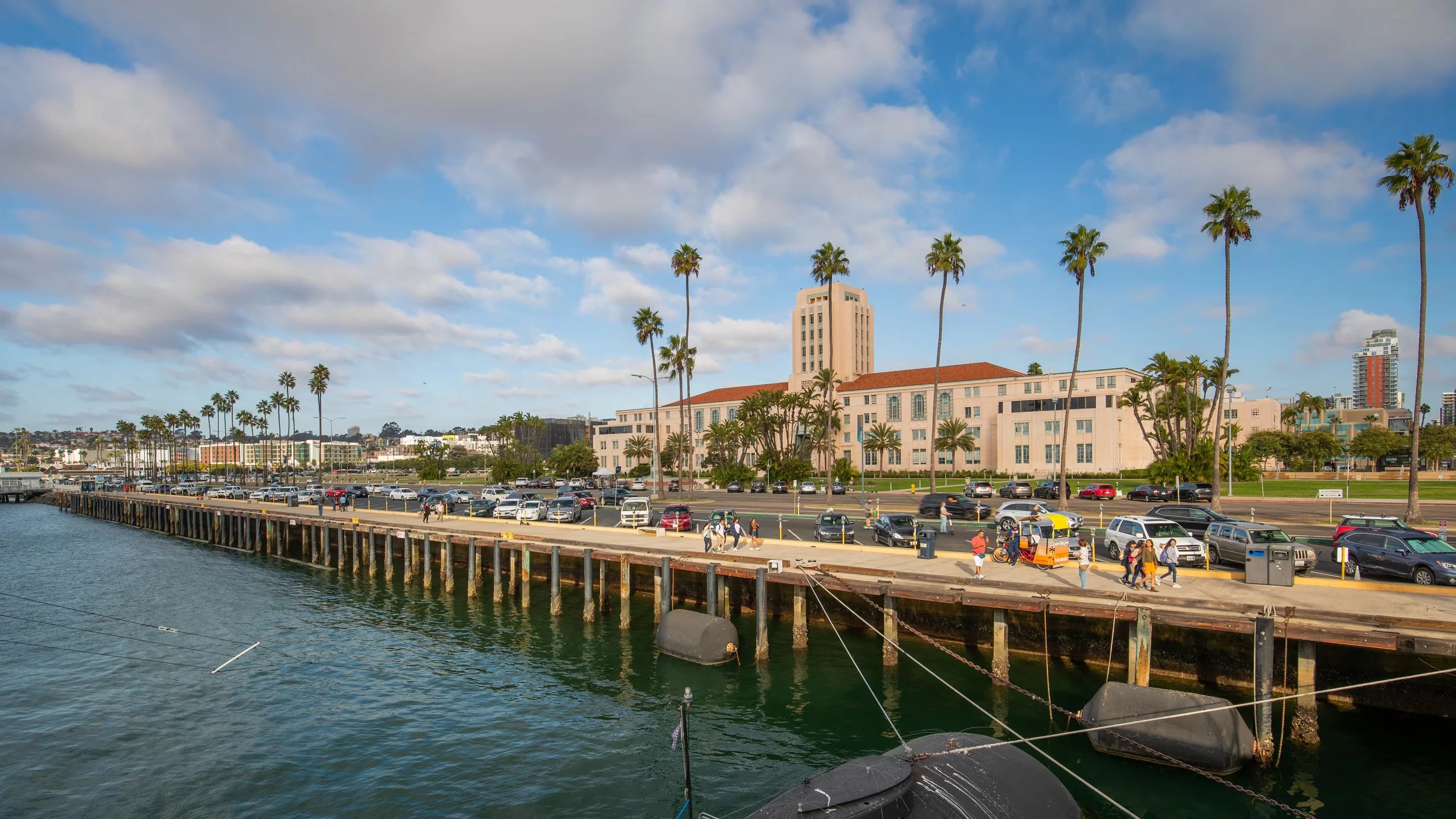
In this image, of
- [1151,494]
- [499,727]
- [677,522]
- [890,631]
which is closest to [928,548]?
[890,631]

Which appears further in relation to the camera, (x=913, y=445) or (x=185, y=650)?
(x=913, y=445)

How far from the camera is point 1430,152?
138 feet

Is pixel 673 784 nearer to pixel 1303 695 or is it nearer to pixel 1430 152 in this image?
pixel 1303 695

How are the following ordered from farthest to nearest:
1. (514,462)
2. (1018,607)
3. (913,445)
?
(514,462), (913,445), (1018,607)

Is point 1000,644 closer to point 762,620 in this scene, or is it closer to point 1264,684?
point 1264,684

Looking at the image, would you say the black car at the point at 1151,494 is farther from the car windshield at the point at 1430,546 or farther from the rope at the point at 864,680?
the rope at the point at 864,680

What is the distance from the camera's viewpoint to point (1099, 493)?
7075 centimetres

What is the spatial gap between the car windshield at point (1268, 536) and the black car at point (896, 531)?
549 inches

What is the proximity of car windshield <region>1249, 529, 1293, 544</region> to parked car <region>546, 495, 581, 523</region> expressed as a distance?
40.3 m

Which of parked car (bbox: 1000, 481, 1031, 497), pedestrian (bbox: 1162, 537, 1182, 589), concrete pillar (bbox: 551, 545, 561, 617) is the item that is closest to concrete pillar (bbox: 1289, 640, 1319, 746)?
pedestrian (bbox: 1162, 537, 1182, 589)

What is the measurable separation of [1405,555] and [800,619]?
67.0 feet

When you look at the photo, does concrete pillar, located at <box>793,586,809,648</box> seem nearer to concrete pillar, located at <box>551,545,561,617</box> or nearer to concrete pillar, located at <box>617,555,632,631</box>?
concrete pillar, located at <box>617,555,632,631</box>

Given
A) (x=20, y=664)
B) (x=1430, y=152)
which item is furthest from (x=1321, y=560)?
(x=20, y=664)

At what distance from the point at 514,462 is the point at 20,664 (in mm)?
108920
